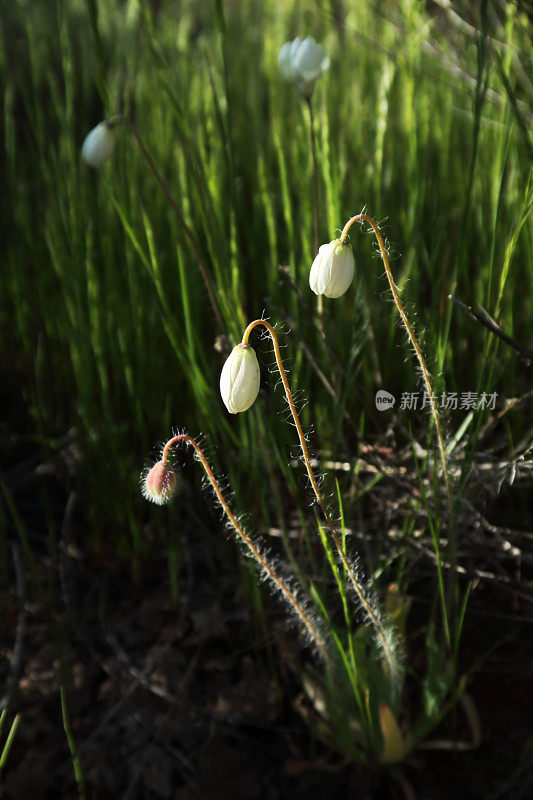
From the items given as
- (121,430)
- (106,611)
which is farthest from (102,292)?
(106,611)

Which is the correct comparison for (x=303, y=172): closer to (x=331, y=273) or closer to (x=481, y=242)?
(x=481, y=242)

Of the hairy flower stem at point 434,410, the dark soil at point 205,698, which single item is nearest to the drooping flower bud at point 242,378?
the hairy flower stem at point 434,410

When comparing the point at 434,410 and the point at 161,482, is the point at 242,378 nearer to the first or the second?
the point at 161,482

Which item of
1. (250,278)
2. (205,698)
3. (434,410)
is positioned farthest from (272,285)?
(205,698)

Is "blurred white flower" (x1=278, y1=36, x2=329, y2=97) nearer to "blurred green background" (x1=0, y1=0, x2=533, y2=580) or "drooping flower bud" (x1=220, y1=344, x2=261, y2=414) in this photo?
"blurred green background" (x1=0, y1=0, x2=533, y2=580)

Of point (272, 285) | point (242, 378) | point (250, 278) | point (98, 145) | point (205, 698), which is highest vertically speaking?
point (98, 145)

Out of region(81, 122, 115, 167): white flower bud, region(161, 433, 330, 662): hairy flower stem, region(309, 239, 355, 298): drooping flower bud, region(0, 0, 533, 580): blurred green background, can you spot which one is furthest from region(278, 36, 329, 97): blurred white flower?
region(161, 433, 330, 662): hairy flower stem
